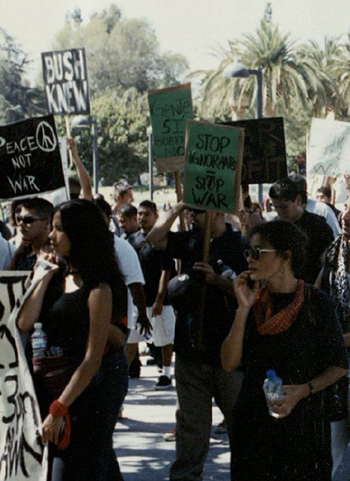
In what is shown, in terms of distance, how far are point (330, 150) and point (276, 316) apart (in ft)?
18.4

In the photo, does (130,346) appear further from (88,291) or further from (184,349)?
(88,291)

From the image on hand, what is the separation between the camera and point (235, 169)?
6.02 meters

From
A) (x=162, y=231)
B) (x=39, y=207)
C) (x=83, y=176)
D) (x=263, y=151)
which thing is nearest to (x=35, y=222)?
(x=39, y=207)

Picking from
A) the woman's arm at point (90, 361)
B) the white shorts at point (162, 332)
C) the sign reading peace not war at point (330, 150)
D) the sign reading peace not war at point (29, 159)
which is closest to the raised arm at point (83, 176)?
the sign reading peace not war at point (29, 159)

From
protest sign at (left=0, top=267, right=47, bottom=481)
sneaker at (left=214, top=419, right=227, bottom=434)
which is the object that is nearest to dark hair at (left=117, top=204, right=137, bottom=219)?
sneaker at (left=214, top=419, right=227, bottom=434)

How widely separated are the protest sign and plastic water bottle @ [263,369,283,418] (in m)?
0.92

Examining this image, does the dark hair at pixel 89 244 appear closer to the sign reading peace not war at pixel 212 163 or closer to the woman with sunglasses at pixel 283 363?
the woman with sunglasses at pixel 283 363

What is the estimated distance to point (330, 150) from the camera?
9531 millimetres

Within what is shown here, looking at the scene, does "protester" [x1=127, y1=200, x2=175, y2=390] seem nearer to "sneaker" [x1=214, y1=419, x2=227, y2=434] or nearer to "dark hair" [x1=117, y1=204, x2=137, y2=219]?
"dark hair" [x1=117, y1=204, x2=137, y2=219]

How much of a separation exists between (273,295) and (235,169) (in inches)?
75.6

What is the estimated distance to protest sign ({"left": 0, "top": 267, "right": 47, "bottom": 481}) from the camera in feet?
14.0

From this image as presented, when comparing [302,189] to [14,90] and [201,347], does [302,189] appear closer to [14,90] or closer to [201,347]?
[201,347]

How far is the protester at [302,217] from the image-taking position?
6.81 metres

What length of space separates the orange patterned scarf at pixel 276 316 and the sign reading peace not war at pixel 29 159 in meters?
2.53
